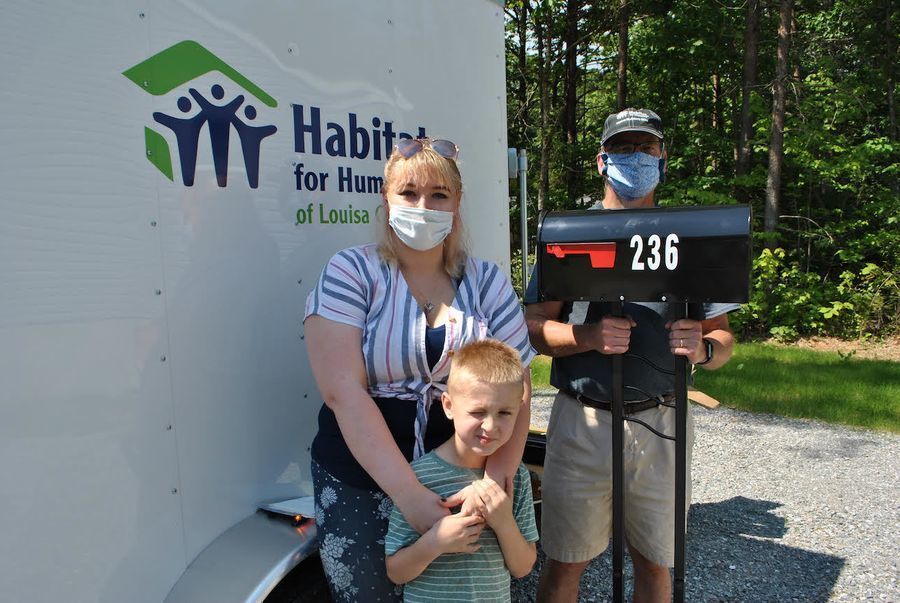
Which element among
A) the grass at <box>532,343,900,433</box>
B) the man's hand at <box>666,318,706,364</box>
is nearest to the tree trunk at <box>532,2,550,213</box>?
the grass at <box>532,343,900,433</box>

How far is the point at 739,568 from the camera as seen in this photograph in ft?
12.8

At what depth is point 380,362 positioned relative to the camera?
192 cm

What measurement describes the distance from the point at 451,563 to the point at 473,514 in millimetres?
166

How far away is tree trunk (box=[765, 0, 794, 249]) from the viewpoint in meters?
11.9

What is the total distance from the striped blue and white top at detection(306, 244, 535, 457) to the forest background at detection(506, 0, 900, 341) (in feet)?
26.1

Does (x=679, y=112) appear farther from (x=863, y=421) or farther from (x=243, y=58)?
(x=243, y=58)

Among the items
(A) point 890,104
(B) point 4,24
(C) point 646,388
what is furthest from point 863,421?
(A) point 890,104

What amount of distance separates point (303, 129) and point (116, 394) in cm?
99

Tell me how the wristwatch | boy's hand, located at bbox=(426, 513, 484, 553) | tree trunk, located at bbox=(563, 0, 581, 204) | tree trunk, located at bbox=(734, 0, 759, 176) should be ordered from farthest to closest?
tree trunk, located at bbox=(563, 0, 581, 204)
tree trunk, located at bbox=(734, 0, 759, 176)
the wristwatch
boy's hand, located at bbox=(426, 513, 484, 553)

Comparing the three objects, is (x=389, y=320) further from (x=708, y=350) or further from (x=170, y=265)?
(x=708, y=350)

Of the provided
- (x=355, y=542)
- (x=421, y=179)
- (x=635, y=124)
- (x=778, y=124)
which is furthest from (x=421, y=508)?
(x=778, y=124)

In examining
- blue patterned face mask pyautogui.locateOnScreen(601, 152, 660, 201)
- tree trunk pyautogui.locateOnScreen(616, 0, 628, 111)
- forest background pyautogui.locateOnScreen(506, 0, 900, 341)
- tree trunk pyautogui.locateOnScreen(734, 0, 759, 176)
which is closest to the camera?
blue patterned face mask pyautogui.locateOnScreen(601, 152, 660, 201)

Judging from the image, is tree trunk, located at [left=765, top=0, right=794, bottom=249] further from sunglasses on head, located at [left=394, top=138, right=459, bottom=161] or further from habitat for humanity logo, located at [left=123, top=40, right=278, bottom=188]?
habitat for humanity logo, located at [left=123, top=40, right=278, bottom=188]

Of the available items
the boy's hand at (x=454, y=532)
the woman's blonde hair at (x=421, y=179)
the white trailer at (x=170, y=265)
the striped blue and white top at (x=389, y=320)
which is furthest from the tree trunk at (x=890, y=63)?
the boy's hand at (x=454, y=532)
